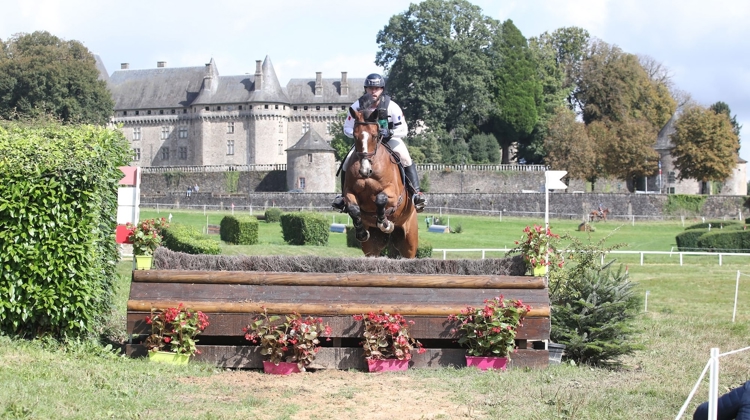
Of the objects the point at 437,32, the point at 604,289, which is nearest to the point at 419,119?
the point at 437,32

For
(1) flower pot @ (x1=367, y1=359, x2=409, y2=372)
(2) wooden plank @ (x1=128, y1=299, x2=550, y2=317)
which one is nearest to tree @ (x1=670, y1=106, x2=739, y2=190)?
(2) wooden plank @ (x1=128, y1=299, x2=550, y2=317)

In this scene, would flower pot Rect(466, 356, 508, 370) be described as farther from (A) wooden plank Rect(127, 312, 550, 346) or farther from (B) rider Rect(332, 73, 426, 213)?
(B) rider Rect(332, 73, 426, 213)

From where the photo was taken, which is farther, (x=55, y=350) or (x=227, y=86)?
(x=227, y=86)

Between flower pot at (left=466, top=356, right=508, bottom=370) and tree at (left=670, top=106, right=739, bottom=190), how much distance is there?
68.9 meters

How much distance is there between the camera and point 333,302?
1019 cm

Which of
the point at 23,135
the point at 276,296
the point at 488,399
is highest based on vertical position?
the point at 23,135

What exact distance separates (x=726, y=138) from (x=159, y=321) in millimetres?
71458

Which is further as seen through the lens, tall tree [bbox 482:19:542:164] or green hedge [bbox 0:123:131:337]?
tall tree [bbox 482:19:542:164]

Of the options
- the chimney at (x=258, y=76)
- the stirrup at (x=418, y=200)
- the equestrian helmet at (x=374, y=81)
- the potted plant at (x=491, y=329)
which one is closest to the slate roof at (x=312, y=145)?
the chimney at (x=258, y=76)

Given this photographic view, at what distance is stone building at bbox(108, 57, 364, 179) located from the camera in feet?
339

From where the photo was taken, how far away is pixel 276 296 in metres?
10.2

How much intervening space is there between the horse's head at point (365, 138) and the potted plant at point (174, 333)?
322cm

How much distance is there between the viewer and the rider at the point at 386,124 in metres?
12.5

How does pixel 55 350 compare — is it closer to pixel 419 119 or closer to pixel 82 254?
pixel 82 254
